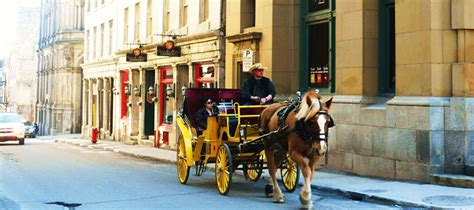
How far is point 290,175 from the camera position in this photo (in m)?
11.1

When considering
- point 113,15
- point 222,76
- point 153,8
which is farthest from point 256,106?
point 113,15

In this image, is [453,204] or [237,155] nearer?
[453,204]

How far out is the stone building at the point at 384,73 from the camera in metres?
11.9

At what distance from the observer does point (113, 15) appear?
1383 inches

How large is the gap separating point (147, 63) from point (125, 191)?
17634 mm

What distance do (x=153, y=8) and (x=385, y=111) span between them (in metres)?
18.2

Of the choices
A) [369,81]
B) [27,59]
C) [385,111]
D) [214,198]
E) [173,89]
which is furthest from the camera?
[27,59]

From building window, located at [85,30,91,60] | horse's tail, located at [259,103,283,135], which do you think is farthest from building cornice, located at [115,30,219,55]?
building window, located at [85,30,91,60]

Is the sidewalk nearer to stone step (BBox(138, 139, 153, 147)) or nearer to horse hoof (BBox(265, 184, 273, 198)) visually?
horse hoof (BBox(265, 184, 273, 198))

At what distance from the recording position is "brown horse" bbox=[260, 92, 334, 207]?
28.2ft

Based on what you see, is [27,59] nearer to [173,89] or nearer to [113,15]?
[113,15]

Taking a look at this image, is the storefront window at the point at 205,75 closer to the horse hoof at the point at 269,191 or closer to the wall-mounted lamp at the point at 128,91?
the wall-mounted lamp at the point at 128,91

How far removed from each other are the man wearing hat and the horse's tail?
27.0 inches

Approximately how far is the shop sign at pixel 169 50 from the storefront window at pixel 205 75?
51.4 inches
